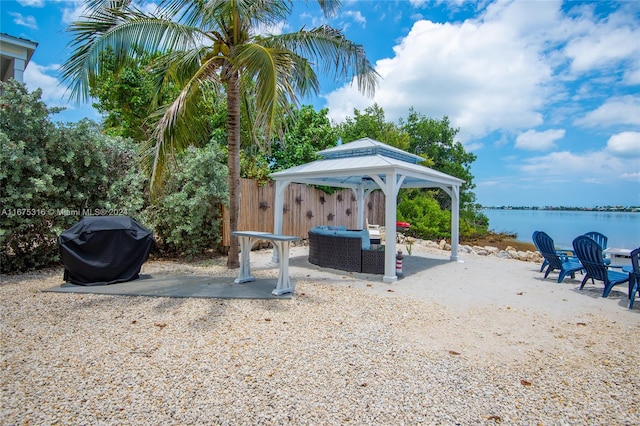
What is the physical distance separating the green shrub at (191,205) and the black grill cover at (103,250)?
6.17 ft

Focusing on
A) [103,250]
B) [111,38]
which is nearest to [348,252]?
[103,250]

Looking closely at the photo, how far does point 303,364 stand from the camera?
3.16 m

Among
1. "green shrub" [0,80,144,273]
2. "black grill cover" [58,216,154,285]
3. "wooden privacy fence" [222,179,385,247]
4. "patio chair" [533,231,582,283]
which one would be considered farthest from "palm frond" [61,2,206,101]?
"patio chair" [533,231,582,283]

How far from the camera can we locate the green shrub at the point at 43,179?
6.20 m

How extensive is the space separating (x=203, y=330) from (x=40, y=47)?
8922mm

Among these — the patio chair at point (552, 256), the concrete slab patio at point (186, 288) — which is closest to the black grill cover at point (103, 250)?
the concrete slab patio at point (186, 288)

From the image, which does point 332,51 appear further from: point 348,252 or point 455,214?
point 455,214

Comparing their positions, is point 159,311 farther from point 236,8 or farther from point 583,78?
point 583,78

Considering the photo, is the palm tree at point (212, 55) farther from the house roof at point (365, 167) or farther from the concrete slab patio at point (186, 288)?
the house roof at point (365, 167)

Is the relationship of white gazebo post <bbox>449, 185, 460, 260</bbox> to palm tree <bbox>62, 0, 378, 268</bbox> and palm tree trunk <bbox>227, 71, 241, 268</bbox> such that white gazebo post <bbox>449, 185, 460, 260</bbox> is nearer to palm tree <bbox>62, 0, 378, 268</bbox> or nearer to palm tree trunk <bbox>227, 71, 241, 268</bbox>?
palm tree <bbox>62, 0, 378, 268</bbox>

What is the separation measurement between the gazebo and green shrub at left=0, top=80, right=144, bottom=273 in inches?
154

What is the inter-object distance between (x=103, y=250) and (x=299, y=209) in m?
6.86

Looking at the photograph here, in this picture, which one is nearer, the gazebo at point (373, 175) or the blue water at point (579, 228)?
the gazebo at point (373, 175)

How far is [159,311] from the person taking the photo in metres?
4.59
